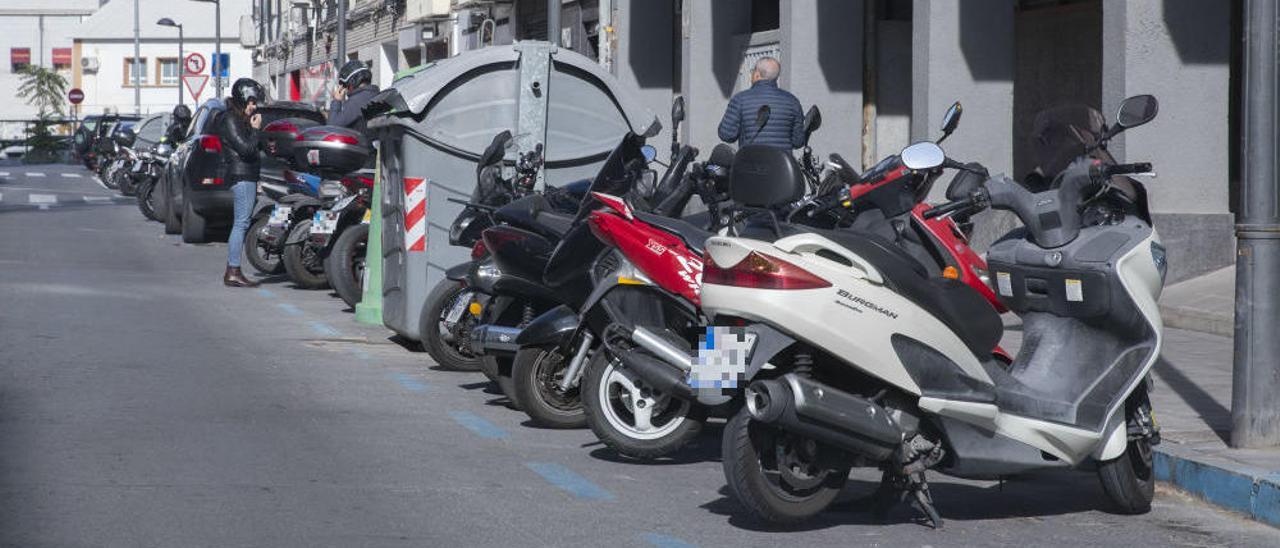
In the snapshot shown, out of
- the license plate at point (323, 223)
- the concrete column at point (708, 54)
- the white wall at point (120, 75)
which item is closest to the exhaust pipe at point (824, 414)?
the license plate at point (323, 223)

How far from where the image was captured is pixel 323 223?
15609 millimetres

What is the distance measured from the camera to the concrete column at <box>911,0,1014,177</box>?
55.1 feet

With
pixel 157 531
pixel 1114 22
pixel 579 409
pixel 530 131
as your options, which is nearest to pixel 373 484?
pixel 157 531

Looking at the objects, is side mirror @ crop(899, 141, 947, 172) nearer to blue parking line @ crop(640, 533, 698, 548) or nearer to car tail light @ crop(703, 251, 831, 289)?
car tail light @ crop(703, 251, 831, 289)

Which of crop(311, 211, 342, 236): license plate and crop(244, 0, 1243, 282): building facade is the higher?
crop(244, 0, 1243, 282): building facade

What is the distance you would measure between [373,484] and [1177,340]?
6693mm

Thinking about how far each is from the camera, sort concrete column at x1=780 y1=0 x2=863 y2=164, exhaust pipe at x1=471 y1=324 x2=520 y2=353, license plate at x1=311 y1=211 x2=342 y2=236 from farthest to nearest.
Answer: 1. concrete column at x1=780 y1=0 x2=863 y2=164
2. license plate at x1=311 y1=211 x2=342 y2=236
3. exhaust pipe at x1=471 y1=324 x2=520 y2=353

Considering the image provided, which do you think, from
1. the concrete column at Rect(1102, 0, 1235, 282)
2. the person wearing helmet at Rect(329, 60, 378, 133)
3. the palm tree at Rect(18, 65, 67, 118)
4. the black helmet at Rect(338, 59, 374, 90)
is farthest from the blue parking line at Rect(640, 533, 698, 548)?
the palm tree at Rect(18, 65, 67, 118)

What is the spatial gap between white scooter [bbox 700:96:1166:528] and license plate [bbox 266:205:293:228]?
10296mm

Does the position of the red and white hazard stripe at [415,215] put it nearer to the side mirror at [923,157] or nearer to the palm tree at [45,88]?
the side mirror at [923,157]

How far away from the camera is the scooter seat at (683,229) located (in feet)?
24.8

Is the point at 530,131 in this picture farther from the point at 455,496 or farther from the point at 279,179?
the point at 279,179

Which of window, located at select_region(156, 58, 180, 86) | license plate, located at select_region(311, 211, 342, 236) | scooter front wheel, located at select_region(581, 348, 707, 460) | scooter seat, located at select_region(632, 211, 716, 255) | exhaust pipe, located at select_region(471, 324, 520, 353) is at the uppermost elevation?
window, located at select_region(156, 58, 180, 86)

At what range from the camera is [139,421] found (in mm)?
8484
